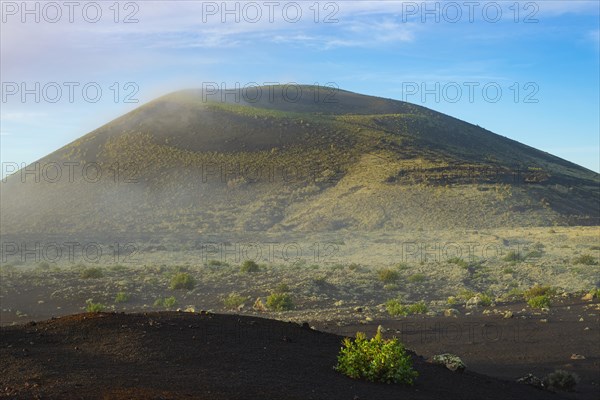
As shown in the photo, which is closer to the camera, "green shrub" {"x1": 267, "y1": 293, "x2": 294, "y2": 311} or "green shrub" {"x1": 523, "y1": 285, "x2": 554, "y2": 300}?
"green shrub" {"x1": 267, "y1": 293, "x2": 294, "y2": 311}

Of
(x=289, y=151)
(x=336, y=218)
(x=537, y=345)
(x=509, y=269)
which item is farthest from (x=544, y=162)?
(x=537, y=345)

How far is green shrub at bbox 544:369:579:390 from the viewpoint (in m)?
11.5

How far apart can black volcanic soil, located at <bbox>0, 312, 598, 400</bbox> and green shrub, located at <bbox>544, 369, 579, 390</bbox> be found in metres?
0.25

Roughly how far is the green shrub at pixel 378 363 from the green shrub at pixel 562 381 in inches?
125

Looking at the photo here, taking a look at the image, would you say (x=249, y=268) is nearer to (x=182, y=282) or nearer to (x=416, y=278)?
(x=182, y=282)

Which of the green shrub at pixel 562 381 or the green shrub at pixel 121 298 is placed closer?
the green shrub at pixel 562 381

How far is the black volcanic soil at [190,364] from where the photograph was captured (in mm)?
8180

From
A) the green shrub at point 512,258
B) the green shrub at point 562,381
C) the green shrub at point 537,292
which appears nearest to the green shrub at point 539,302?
the green shrub at point 537,292

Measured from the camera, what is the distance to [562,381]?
11.5 meters

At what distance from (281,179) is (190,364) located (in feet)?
189

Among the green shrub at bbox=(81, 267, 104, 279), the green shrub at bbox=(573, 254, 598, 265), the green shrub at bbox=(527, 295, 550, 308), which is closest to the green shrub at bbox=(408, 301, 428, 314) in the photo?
the green shrub at bbox=(527, 295, 550, 308)

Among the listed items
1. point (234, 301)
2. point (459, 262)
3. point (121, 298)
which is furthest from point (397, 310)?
point (459, 262)

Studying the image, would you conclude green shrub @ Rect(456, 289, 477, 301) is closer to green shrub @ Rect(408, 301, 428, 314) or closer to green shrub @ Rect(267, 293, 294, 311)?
green shrub @ Rect(408, 301, 428, 314)

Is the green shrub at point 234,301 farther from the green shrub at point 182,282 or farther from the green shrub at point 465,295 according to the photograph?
the green shrub at point 465,295
